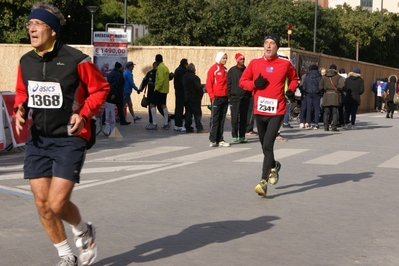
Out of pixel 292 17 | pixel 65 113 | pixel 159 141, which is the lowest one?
pixel 159 141

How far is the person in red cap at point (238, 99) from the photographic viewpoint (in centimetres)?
1709

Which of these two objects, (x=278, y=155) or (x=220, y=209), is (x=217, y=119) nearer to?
(x=278, y=155)

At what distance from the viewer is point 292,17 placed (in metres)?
52.7

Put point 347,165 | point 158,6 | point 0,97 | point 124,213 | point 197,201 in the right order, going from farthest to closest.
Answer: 1. point 158,6
2. point 0,97
3. point 347,165
4. point 197,201
5. point 124,213

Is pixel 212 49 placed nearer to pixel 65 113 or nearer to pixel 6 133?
pixel 6 133

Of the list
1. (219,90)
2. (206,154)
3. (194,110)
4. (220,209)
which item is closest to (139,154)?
(206,154)

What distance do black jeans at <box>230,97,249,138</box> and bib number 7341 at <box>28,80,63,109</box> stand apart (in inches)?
449

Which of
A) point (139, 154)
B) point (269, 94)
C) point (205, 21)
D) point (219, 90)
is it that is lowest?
point (139, 154)

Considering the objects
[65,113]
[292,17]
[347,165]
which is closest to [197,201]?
[65,113]

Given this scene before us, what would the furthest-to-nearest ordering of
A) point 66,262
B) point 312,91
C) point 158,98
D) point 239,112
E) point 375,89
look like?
point 375,89, point 312,91, point 158,98, point 239,112, point 66,262

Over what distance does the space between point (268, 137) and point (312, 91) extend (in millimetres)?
13093

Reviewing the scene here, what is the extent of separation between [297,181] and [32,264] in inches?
235

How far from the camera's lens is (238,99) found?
677 inches

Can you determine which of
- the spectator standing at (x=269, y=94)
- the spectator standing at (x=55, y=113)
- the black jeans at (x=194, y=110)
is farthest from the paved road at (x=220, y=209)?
the black jeans at (x=194, y=110)
